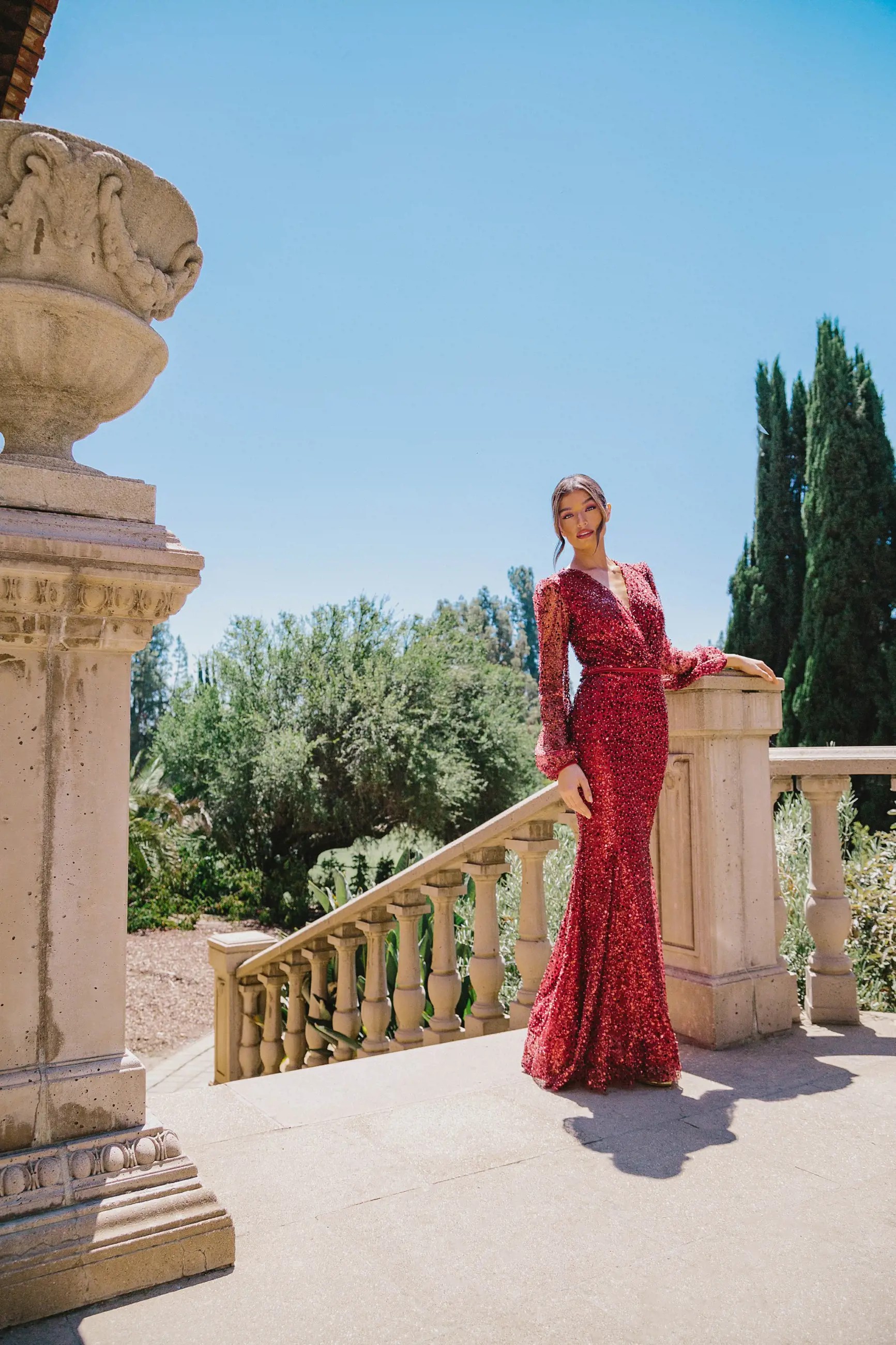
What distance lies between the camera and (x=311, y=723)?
16.8 m

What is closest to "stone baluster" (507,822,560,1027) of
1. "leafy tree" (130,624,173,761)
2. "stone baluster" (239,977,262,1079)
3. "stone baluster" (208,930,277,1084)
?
"stone baluster" (208,930,277,1084)

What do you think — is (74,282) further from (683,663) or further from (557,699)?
(683,663)

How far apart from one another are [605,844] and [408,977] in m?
1.64

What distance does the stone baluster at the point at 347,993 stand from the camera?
4.59 meters

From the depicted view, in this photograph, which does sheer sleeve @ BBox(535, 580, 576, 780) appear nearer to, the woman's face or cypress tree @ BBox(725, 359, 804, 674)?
the woman's face

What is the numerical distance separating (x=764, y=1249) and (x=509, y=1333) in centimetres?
64

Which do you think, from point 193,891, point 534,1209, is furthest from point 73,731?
point 193,891

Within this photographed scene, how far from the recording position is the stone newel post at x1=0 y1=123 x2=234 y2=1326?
1.89 meters

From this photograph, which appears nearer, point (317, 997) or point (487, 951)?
point (487, 951)

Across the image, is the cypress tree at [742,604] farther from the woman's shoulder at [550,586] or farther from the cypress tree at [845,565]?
the woman's shoulder at [550,586]

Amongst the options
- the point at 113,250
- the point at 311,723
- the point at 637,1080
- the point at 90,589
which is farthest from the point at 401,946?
the point at 311,723

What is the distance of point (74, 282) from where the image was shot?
205 centimetres

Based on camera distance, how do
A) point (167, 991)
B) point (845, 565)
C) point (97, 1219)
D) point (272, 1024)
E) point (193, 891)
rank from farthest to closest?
1. point (845, 565)
2. point (193, 891)
3. point (167, 991)
4. point (272, 1024)
5. point (97, 1219)

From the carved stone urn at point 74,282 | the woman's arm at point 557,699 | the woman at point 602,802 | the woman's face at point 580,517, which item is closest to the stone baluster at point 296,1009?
the woman at point 602,802
